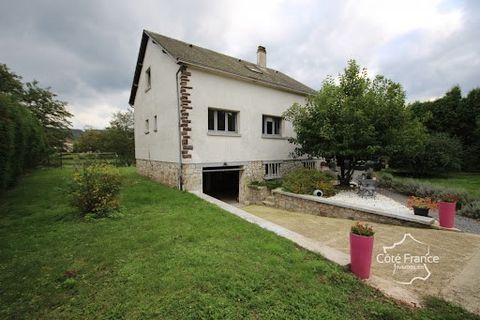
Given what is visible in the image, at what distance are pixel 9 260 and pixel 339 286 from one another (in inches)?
197

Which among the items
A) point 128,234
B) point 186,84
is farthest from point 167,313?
point 186,84

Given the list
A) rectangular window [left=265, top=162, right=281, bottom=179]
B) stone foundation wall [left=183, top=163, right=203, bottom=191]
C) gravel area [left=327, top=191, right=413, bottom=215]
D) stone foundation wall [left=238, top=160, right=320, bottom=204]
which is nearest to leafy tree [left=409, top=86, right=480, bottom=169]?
gravel area [left=327, top=191, right=413, bottom=215]

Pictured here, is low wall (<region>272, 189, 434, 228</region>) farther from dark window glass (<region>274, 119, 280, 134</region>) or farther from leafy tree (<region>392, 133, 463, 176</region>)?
leafy tree (<region>392, 133, 463, 176</region>)

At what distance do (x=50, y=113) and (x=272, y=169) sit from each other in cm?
2482

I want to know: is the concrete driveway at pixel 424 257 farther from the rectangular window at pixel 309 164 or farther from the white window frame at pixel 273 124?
the rectangular window at pixel 309 164

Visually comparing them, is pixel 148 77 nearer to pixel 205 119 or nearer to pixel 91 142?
pixel 205 119

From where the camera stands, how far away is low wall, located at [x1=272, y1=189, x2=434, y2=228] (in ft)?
20.1

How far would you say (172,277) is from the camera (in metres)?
2.93

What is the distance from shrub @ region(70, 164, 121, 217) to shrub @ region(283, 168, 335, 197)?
269 inches

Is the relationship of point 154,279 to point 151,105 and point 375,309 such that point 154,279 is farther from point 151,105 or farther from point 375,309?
point 151,105

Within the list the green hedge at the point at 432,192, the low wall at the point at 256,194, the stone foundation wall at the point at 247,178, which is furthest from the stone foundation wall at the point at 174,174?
the green hedge at the point at 432,192

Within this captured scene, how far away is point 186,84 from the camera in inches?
357

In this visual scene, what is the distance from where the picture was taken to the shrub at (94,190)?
552cm

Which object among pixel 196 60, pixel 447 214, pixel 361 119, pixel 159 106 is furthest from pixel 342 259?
pixel 159 106
